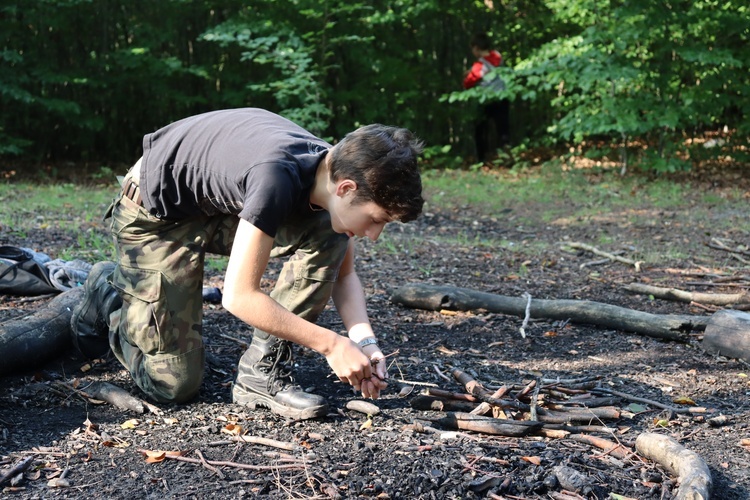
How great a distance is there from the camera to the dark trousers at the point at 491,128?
44.4 feet

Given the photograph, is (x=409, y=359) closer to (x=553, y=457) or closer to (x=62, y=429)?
(x=553, y=457)

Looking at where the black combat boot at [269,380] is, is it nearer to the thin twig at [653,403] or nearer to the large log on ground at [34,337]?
the large log on ground at [34,337]

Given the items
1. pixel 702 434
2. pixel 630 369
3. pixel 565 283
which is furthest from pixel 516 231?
pixel 702 434

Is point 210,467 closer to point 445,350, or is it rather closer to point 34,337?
point 34,337

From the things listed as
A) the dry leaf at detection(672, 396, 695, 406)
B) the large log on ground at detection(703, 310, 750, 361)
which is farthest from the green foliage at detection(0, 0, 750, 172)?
the dry leaf at detection(672, 396, 695, 406)

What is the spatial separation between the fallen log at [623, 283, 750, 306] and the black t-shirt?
318 centimetres

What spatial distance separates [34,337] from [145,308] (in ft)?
2.24

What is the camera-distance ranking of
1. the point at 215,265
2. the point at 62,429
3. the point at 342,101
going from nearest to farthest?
the point at 62,429 < the point at 215,265 < the point at 342,101

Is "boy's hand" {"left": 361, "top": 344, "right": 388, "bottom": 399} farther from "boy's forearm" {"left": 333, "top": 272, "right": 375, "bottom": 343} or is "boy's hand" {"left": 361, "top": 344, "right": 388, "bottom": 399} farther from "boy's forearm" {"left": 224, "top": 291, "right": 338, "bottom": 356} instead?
"boy's forearm" {"left": 224, "top": 291, "right": 338, "bottom": 356}

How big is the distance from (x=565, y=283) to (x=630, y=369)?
1.77 m

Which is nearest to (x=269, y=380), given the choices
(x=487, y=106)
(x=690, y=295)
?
(x=690, y=295)

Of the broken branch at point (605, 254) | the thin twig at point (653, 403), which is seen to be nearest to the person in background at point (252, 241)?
the thin twig at point (653, 403)

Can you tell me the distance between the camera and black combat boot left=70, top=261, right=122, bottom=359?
139 inches

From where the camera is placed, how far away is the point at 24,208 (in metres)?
8.00
